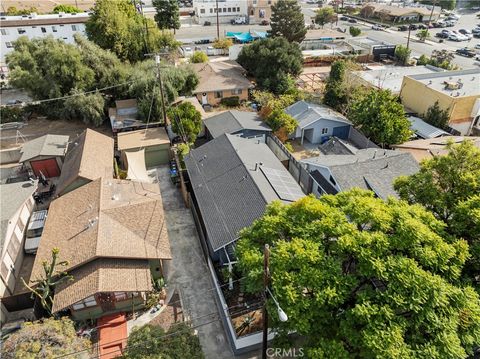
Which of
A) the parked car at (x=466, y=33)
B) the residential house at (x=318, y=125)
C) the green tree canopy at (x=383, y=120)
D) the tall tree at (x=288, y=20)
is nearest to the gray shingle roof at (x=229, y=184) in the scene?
the residential house at (x=318, y=125)

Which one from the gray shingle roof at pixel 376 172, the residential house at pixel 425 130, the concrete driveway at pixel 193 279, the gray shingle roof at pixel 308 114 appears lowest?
the concrete driveway at pixel 193 279

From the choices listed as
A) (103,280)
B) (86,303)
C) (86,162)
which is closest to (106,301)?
(86,303)

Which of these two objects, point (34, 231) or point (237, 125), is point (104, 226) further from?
point (237, 125)

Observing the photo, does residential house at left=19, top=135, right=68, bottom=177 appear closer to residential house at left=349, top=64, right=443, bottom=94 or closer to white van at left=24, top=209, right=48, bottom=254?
white van at left=24, top=209, right=48, bottom=254

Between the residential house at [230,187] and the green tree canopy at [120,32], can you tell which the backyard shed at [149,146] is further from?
the green tree canopy at [120,32]

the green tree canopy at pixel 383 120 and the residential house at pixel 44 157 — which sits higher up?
the green tree canopy at pixel 383 120

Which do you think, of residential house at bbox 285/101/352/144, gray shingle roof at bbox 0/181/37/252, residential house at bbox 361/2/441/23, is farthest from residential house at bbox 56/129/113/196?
residential house at bbox 361/2/441/23
